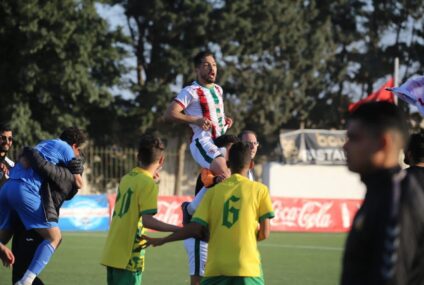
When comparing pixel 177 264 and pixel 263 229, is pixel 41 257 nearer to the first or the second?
pixel 263 229

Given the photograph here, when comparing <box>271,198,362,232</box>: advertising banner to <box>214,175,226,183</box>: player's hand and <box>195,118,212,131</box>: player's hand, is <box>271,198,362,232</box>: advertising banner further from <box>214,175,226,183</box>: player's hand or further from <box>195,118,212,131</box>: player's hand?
<box>214,175,226,183</box>: player's hand

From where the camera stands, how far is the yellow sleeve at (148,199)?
302 inches

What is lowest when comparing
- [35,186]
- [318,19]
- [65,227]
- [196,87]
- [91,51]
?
[65,227]

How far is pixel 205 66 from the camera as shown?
365 inches

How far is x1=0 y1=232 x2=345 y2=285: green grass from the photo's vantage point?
44.8 feet

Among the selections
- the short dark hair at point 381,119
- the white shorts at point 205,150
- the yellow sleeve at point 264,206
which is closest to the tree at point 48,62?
the white shorts at point 205,150

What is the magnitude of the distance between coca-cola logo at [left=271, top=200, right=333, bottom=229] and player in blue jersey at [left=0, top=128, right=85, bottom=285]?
20.3 m

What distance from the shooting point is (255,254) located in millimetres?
7195

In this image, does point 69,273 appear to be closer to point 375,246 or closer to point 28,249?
point 28,249

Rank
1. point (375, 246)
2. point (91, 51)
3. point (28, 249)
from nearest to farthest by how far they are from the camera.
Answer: point (375, 246) < point (28, 249) < point (91, 51)

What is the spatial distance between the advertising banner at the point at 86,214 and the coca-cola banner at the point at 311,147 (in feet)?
43.3

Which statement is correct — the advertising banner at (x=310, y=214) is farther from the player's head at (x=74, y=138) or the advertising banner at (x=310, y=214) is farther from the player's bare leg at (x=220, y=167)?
the player's bare leg at (x=220, y=167)

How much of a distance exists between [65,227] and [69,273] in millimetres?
13457

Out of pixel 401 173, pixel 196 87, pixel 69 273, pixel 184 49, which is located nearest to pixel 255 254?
pixel 196 87
